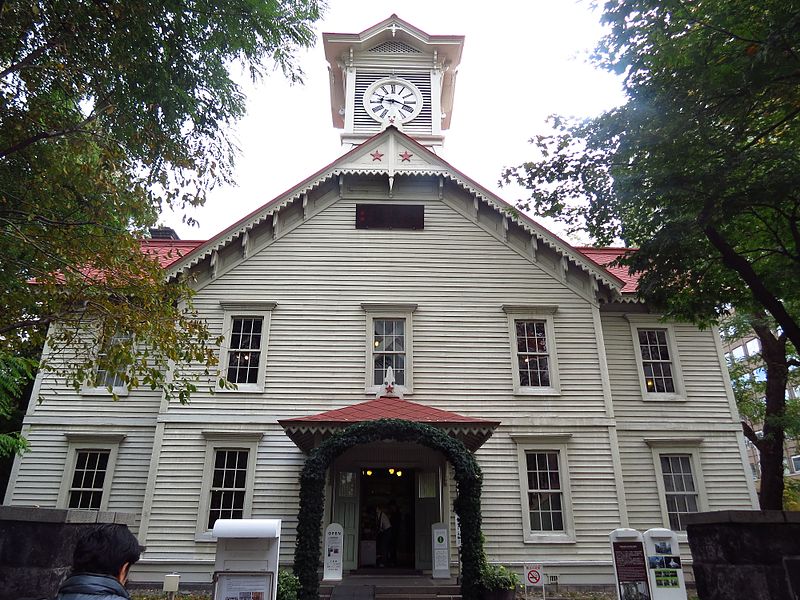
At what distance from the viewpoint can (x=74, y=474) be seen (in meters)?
13.9

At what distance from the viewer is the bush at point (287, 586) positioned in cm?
918

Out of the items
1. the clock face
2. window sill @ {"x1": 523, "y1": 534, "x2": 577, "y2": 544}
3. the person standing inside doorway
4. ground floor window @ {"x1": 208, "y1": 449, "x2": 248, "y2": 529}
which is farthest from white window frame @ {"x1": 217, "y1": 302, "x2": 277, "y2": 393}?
the clock face

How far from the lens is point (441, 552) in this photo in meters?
11.9

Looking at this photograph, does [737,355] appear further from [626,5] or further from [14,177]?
[14,177]

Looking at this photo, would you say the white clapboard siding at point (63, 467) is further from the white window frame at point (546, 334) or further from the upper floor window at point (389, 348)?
the white window frame at point (546, 334)

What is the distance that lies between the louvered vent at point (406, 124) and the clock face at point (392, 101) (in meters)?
0.18

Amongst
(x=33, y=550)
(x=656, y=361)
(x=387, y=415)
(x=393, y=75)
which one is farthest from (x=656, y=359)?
(x=33, y=550)

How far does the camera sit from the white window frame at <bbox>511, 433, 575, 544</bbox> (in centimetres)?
1299

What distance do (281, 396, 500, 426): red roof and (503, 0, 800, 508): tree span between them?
475 centimetres

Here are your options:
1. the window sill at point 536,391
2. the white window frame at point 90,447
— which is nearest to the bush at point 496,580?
the window sill at point 536,391

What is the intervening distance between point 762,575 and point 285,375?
34.2 ft

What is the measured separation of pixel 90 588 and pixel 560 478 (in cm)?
1252

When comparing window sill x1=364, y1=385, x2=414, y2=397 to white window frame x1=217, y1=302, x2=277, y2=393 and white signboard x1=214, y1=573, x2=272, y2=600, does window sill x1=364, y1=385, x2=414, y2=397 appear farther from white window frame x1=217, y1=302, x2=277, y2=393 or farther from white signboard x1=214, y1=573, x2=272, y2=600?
white signboard x1=214, y1=573, x2=272, y2=600

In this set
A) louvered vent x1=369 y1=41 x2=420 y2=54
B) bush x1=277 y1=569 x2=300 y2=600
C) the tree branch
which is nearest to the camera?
bush x1=277 y1=569 x2=300 y2=600
